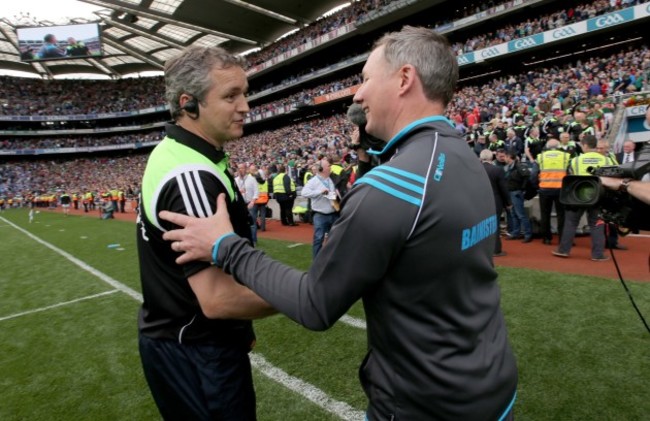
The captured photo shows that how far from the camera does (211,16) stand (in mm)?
41906

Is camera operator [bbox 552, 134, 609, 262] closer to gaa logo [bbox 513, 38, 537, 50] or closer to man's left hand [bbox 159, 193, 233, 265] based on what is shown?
man's left hand [bbox 159, 193, 233, 265]

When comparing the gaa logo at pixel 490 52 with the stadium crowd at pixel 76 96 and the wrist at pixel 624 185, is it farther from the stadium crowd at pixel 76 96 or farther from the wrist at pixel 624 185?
the stadium crowd at pixel 76 96

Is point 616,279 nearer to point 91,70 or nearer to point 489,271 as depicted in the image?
point 489,271

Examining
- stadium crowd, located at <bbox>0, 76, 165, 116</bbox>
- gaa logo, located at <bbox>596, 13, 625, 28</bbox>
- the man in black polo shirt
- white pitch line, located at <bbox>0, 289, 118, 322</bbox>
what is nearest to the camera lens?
the man in black polo shirt

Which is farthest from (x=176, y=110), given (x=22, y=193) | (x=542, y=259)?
(x=22, y=193)

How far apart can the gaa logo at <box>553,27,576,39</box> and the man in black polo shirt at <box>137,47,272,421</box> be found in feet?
87.6

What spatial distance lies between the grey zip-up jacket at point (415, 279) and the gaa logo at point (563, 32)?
2673 cm

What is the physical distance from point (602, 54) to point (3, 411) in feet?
95.8

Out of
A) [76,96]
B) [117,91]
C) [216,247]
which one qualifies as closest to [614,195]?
[216,247]

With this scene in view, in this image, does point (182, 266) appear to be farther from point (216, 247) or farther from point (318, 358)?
point (318, 358)

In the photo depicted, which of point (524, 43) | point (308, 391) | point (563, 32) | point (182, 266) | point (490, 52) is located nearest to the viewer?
point (182, 266)

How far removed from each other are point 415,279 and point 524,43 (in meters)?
28.2

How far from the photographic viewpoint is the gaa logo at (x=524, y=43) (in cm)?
2400

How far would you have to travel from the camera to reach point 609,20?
814 inches
